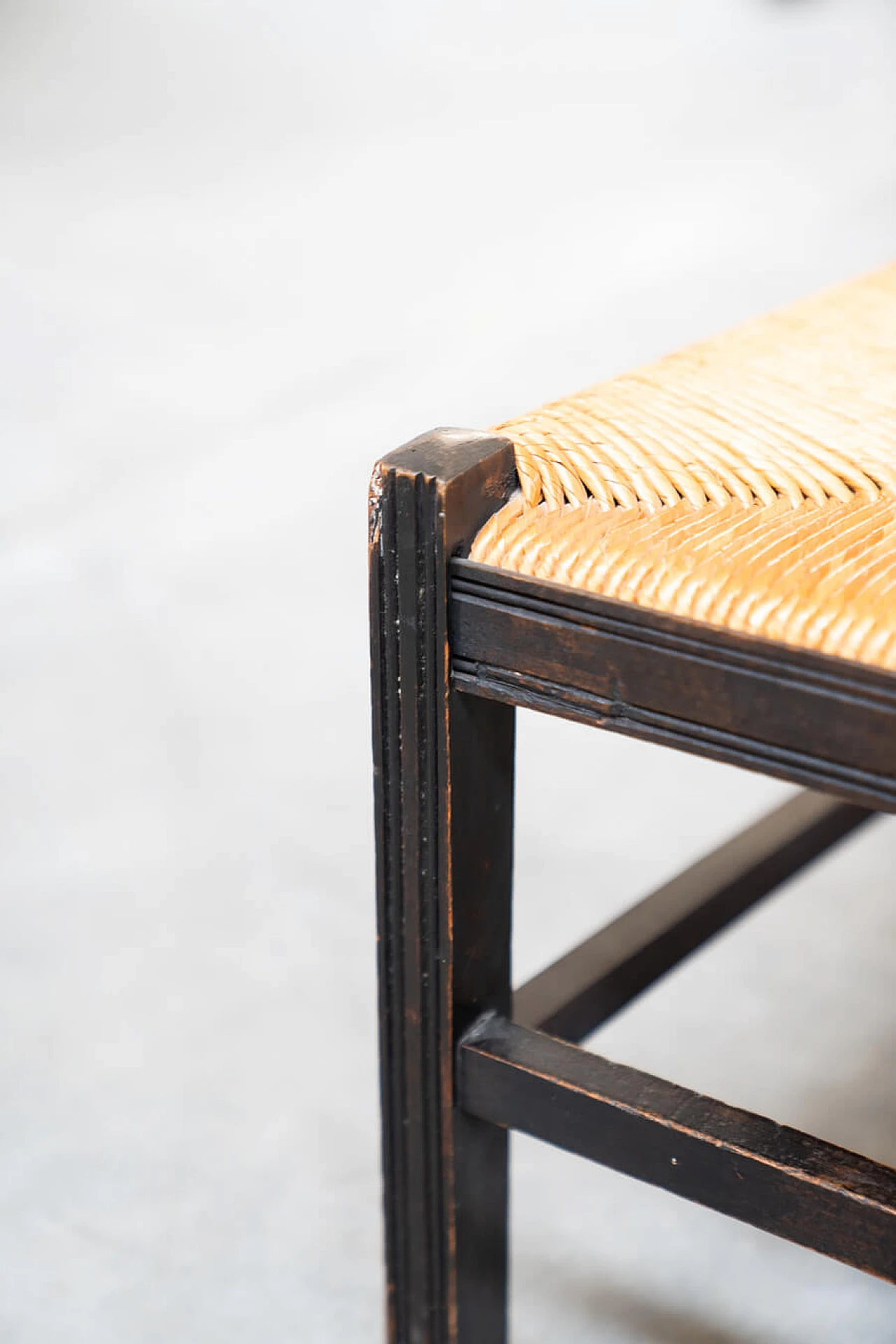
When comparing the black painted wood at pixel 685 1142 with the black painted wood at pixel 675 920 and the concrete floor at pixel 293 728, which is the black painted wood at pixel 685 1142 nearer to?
Answer: the black painted wood at pixel 675 920

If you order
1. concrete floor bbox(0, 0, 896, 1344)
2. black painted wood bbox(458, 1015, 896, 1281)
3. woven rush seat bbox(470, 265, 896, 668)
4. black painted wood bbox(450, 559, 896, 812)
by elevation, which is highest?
woven rush seat bbox(470, 265, 896, 668)

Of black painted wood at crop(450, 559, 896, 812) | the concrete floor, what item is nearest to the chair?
black painted wood at crop(450, 559, 896, 812)

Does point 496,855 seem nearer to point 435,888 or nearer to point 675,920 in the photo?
point 435,888

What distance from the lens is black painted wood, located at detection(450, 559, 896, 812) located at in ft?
1.64

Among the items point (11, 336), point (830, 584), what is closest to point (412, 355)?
point (11, 336)

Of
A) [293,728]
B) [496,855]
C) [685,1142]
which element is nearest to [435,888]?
[496,855]

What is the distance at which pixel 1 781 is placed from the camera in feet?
4.36

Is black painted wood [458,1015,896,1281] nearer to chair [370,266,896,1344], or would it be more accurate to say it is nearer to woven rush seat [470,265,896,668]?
chair [370,266,896,1344]

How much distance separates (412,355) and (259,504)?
56cm

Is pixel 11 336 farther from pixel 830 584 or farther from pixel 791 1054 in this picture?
pixel 830 584

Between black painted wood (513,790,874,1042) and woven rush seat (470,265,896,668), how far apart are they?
258 millimetres

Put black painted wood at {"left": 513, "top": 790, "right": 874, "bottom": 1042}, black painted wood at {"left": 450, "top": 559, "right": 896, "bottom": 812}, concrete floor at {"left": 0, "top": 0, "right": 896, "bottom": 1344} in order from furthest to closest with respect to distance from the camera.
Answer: concrete floor at {"left": 0, "top": 0, "right": 896, "bottom": 1344}
black painted wood at {"left": 513, "top": 790, "right": 874, "bottom": 1042}
black painted wood at {"left": 450, "top": 559, "right": 896, "bottom": 812}

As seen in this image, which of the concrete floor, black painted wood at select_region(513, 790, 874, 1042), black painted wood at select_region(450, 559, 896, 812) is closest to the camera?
black painted wood at select_region(450, 559, 896, 812)

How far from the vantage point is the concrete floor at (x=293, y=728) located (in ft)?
2.91
